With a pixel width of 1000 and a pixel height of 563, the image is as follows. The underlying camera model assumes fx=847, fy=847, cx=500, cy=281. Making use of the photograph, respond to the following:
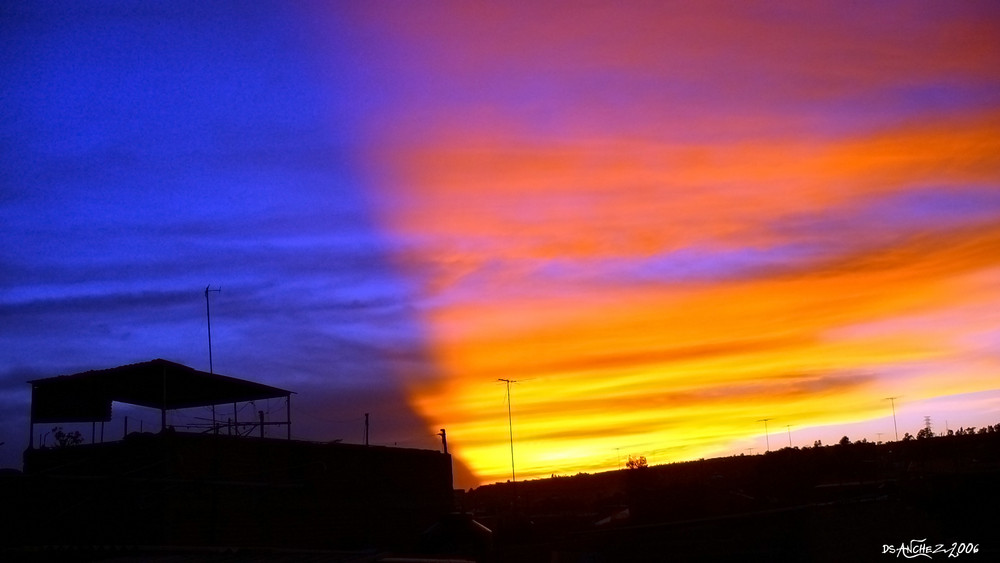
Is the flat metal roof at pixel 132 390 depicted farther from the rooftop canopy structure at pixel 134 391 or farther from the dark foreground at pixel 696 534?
the dark foreground at pixel 696 534

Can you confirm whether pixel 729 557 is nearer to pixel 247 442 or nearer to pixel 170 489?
pixel 247 442

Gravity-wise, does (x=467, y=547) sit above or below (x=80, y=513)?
below

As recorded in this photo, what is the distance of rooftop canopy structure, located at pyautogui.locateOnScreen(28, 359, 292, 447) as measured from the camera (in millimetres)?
30516

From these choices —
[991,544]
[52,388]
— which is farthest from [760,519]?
[52,388]

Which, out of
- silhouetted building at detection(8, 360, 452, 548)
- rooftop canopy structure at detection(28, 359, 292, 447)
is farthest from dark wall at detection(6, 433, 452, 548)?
rooftop canopy structure at detection(28, 359, 292, 447)

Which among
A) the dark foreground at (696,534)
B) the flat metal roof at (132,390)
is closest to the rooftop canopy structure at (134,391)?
the flat metal roof at (132,390)

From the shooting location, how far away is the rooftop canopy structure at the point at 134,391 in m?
30.5

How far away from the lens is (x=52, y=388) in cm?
3212

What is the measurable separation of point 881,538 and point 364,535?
24.3 m

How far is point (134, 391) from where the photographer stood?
33.8m

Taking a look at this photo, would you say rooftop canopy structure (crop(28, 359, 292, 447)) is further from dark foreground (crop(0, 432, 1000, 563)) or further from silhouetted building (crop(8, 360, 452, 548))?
dark foreground (crop(0, 432, 1000, 563))

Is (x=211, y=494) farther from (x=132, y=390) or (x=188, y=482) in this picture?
(x=132, y=390)

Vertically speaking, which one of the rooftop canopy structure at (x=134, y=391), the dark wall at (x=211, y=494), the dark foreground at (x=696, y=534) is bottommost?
the dark foreground at (x=696, y=534)

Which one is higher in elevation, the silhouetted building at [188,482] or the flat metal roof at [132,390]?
the flat metal roof at [132,390]
